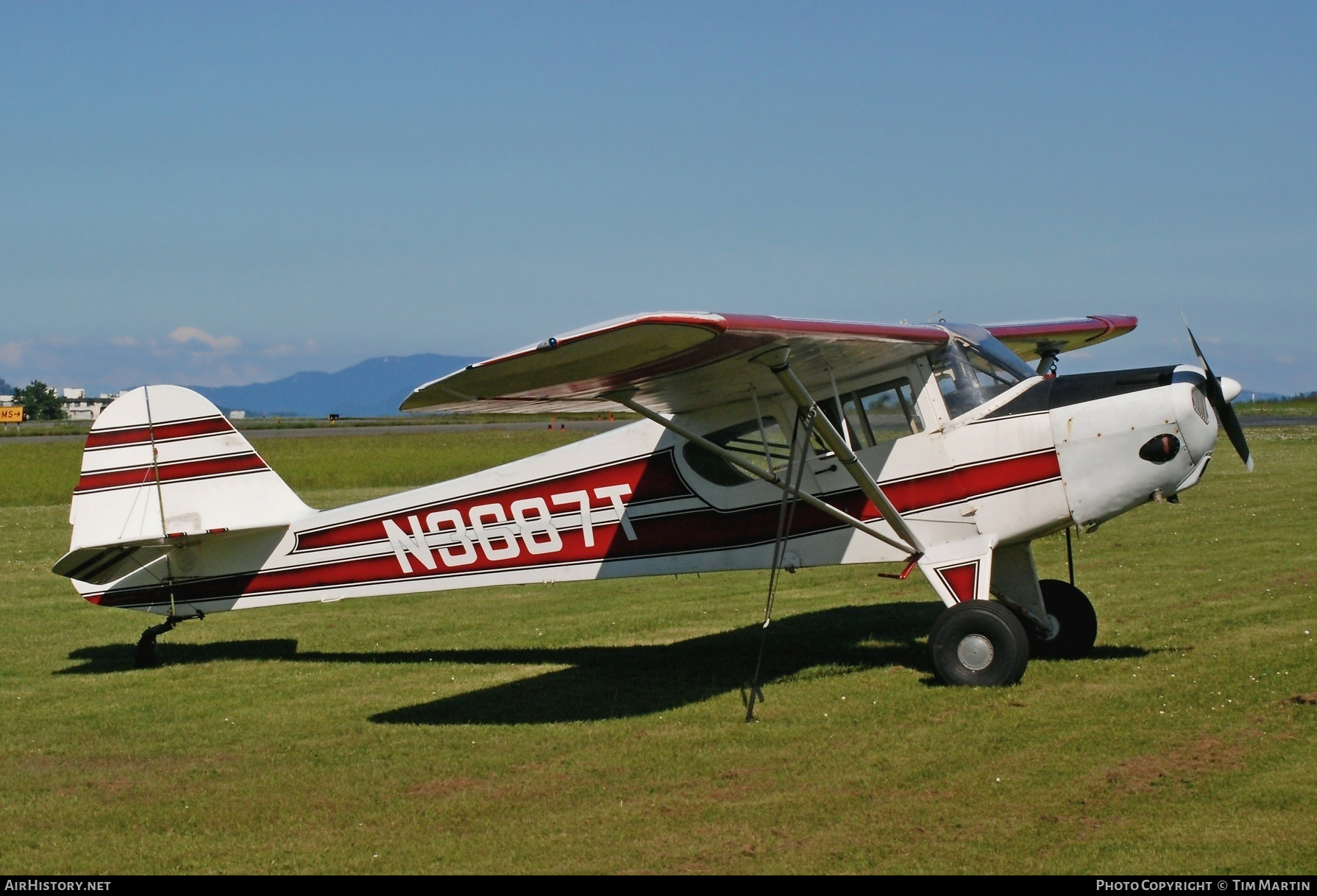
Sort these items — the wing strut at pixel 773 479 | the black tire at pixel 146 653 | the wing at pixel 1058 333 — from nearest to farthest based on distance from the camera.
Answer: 1. the wing strut at pixel 773 479
2. the black tire at pixel 146 653
3. the wing at pixel 1058 333

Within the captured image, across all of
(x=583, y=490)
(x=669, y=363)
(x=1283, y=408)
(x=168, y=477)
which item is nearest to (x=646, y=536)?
(x=583, y=490)

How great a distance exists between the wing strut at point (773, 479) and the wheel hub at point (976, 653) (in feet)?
2.74

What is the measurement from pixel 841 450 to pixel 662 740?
2329 millimetres

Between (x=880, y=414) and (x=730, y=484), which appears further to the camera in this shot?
(x=730, y=484)

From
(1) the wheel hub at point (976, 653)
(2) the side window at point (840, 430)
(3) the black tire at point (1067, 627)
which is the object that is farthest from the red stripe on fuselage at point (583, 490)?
(3) the black tire at point (1067, 627)

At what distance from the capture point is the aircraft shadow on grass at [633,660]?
8.67 metres

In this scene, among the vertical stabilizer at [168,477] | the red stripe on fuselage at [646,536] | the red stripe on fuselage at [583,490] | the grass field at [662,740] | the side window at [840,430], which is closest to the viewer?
the grass field at [662,740]

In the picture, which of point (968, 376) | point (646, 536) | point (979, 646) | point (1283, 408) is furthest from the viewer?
point (1283, 408)

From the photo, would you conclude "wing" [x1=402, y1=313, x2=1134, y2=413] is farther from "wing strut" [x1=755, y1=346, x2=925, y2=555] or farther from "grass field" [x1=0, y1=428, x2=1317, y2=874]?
"grass field" [x1=0, y1=428, x2=1317, y2=874]

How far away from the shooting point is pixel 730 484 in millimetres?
9500

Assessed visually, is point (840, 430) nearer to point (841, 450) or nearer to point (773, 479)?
point (773, 479)

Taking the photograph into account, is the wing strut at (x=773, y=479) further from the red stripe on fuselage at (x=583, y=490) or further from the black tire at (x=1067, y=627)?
the black tire at (x=1067, y=627)

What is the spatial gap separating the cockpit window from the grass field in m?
2.09
